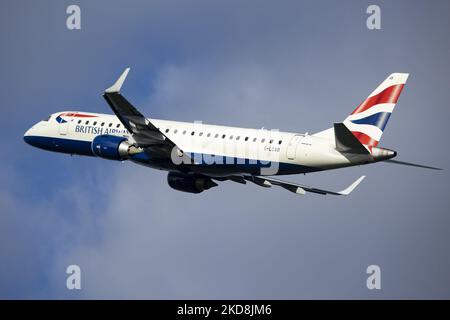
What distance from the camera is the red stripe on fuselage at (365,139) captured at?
6881 cm

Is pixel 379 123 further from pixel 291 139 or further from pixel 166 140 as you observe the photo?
pixel 166 140

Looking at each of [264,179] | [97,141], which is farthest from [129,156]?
[264,179]

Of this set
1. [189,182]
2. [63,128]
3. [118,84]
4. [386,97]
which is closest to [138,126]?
[118,84]

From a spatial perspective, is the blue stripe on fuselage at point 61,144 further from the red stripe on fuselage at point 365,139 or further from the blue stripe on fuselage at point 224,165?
the red stripe on fuselage at point 365,139

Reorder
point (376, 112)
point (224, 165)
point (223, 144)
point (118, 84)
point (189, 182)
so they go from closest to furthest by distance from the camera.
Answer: point (118, 84) < point (376, 112) < point (224, 165) < point (223, 144) < point (189, 182)

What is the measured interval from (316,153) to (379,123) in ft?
14.3

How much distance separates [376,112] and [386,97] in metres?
1.16

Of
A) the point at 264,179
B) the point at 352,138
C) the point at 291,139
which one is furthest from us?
the point at 264,179

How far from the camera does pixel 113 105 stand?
69125 mm

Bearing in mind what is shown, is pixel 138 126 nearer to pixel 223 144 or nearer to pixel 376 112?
pixel 223 144

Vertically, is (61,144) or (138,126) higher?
(61,144)

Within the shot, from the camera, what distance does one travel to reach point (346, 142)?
219ft

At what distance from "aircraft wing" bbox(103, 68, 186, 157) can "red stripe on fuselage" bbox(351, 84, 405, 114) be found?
504 inches

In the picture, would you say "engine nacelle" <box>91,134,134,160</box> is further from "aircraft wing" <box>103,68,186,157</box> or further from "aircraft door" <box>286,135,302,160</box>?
"aircraft door" <box>286,135,302,160</box>
